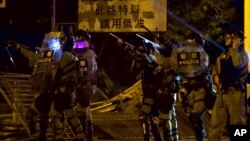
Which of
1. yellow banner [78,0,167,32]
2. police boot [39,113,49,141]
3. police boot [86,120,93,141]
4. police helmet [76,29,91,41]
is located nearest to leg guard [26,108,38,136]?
police boot [39,113,49,141]

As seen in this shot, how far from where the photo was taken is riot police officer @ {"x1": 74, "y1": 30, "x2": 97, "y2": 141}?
11.9m

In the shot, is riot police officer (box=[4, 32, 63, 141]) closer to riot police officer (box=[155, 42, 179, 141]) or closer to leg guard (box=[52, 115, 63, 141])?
leg guard (box=[52, 115, 63, 141])

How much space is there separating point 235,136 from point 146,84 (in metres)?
3.85

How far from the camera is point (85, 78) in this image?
1200cm

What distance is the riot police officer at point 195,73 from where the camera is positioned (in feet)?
35.1

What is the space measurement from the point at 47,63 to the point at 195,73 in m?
2.63

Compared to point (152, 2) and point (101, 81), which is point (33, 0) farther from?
point (152, 2)

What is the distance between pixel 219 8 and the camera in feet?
67.8

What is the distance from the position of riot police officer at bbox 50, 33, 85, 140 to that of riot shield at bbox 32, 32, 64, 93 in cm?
11

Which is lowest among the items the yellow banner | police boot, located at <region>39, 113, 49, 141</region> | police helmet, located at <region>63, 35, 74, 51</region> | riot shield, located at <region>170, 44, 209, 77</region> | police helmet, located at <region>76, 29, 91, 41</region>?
police boot, located at <region>39, 113, 49, 141</region>

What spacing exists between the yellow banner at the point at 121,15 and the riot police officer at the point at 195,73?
13.6 ft

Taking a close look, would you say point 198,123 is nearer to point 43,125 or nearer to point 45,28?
point 43,125

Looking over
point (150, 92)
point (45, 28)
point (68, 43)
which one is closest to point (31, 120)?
point (68, 43)

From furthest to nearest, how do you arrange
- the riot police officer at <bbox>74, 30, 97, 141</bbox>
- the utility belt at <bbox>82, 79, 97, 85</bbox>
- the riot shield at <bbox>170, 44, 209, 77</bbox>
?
the utility belt at <bbox>82, 79, 97, 85</bbox>
the riot police officer at <bbox>74, 30, 97, 141</bbox>
the riot shield at <bbox>170, 44, 209, 77</bbox>
